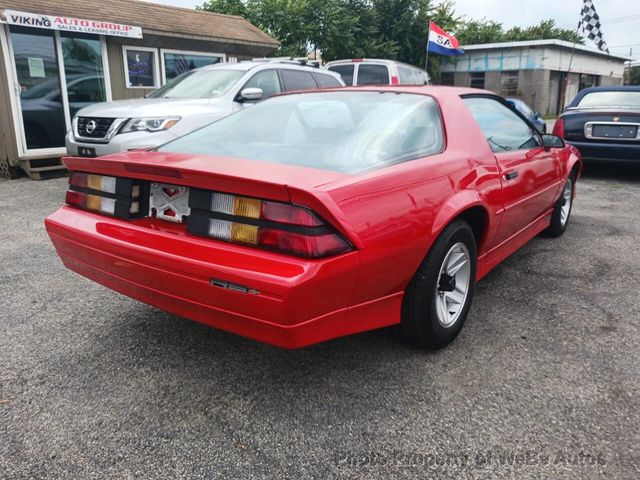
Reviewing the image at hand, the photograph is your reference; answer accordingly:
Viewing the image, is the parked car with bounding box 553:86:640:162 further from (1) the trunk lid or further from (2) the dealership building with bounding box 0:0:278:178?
(2) the dealership building with bounding box 0:0:278:178

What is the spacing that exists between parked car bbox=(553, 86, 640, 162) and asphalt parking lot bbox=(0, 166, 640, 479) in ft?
15.2

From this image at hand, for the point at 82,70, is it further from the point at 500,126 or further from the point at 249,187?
the point at 249,187

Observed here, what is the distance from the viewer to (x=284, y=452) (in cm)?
199

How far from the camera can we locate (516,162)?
3.39 meters

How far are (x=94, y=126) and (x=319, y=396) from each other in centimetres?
524

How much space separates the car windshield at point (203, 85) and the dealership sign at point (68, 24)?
2.27 meters

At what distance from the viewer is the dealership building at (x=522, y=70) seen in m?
27.9

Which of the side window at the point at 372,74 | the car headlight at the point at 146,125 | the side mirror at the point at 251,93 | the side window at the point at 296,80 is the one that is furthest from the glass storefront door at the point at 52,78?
the side window at the point at 372,74

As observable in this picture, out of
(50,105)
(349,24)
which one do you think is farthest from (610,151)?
(349,24)

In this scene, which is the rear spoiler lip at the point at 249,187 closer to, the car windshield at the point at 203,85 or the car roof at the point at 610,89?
the car windshield at the point at 203,85

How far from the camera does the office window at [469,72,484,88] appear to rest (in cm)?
2961

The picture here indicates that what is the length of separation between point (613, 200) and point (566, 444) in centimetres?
562

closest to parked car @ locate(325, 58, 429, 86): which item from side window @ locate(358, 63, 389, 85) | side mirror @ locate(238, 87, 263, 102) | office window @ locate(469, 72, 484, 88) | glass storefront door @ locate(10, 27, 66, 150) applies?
side window @ locate(358, 63, 389, 85)

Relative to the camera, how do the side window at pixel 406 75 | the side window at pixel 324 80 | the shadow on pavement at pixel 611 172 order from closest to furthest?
the side window at pixel 324 80, the shadow on pavement at pixel 611 172, the side window at pixel 406 75
